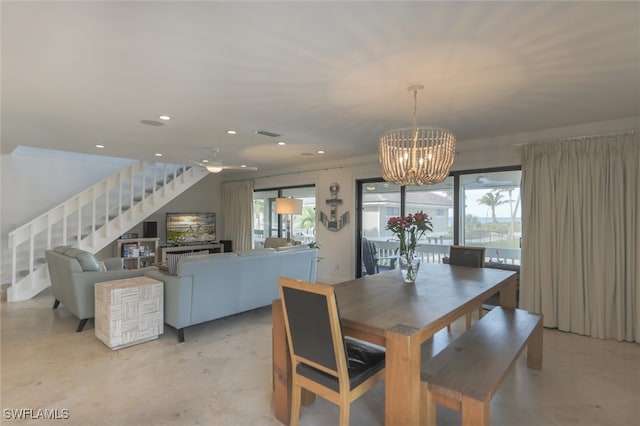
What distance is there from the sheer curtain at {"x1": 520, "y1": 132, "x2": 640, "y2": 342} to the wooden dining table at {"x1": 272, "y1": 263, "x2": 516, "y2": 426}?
3.87ft

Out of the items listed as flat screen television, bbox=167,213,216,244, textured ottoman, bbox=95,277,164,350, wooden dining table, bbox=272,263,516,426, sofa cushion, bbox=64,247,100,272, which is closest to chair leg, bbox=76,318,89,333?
textured ottoman, bbox=95,277,164,350

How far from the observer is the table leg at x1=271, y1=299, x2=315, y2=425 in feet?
6.74

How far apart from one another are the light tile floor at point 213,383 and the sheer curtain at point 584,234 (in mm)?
308

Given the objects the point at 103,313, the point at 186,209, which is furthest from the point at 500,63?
the point at 186,209

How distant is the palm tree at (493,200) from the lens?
4.51m

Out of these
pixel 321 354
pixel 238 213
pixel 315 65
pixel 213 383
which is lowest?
pixel 213 383

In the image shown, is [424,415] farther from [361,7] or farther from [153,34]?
[153,34]

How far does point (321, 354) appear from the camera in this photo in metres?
1.77

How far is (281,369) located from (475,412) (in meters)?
1.15

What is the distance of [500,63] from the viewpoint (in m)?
2.21

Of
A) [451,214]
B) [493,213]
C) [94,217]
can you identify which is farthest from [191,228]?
[493,213]

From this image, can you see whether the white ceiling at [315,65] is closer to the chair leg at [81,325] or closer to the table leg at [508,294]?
the table leg at [508,294]

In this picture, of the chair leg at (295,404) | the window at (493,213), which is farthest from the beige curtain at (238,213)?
the chair leg at (295,404)

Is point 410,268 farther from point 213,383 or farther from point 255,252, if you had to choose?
point 255,252
